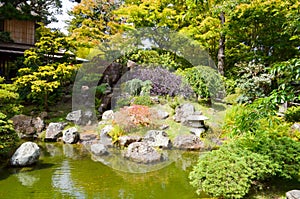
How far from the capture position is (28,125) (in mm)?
8562

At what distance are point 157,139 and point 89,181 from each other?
9.50 ft

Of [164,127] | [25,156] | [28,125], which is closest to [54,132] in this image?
[28,125]

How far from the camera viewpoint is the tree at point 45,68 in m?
9.09

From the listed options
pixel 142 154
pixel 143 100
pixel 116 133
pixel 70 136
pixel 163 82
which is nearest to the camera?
pixel 142 154

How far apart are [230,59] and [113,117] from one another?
6168 mm

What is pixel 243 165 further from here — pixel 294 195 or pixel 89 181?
pixel 89 181

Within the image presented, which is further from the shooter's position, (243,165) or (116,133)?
(116,133)

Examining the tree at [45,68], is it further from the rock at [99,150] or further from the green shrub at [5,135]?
the green shrub at [5,135]

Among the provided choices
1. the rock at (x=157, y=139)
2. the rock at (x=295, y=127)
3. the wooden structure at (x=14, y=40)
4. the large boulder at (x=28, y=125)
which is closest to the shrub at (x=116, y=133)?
the rock at (x=157, y=139)

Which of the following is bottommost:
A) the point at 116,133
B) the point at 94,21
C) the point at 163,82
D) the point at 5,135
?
the point at 116,133

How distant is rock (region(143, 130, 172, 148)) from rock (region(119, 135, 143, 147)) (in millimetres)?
215

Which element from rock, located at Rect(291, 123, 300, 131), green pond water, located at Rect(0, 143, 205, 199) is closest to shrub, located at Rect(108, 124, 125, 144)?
green pond water, located at Rect(0, 143, 205, 199)

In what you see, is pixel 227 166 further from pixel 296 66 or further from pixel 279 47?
pixel 279 47

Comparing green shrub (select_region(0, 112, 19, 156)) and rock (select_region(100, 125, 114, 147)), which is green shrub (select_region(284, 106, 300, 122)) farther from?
green shrub (select_region(0, 112, 19, 156))
